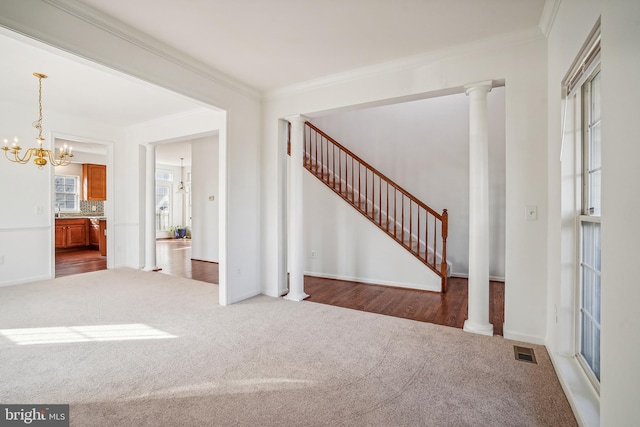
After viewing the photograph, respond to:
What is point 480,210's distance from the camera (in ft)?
9.48

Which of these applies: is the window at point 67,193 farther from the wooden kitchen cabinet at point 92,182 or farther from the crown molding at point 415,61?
the crown molding at point 415,61

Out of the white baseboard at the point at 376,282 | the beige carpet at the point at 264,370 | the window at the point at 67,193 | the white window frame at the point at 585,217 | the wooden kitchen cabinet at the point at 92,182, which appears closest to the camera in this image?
the beige carpet at the point at 264,370

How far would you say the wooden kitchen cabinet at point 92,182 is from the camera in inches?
336

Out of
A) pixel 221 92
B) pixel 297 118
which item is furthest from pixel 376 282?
pixel 221 92

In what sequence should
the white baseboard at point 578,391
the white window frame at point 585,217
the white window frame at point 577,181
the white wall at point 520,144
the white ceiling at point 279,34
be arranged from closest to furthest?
the white baseboard at point 578,391
the white window frame at point 585,217
the white window frame at point 577,181
the white ceiling at point 279,34
the white wall at point 520,144

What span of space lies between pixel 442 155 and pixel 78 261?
7.76 metres

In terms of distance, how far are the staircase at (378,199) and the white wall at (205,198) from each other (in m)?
2.12

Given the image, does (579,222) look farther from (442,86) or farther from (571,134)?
(442,86)

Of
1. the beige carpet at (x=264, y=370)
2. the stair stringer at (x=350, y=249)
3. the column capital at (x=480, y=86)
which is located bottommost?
the beige carpet at (x=264, y=370)

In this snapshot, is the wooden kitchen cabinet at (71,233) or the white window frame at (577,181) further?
the wooden kitchen cabinet at (71,233)

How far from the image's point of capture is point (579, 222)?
2100mm

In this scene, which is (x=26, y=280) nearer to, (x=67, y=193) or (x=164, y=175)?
(x=67, y=193)

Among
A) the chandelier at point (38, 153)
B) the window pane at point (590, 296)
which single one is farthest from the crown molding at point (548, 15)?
the chandelier at point (38, 153)

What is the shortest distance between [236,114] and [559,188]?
3384 millimetres
